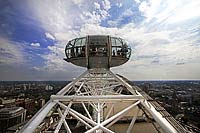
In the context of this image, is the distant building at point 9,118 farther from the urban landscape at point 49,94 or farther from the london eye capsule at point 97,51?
the london eye capsule at point 97,51

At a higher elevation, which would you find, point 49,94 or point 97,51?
point 97,51

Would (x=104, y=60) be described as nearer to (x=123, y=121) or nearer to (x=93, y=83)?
(x=93, y=83)

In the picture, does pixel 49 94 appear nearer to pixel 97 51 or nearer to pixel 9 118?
pixel 97 51

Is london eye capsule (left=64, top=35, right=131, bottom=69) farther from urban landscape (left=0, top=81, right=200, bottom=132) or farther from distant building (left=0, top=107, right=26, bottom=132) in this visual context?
distant building (left=0, top=107, right=26, bottom=132)

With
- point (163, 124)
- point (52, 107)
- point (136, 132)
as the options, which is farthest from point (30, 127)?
point (136, 132)

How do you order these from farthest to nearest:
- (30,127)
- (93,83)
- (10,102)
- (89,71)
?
(10,102), (89,71), (93,83), (30,127)

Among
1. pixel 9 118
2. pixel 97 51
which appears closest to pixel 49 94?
pixel 97 51

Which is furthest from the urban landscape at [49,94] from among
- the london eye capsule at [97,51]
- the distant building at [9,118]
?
the london eye capsule at [97,51]
